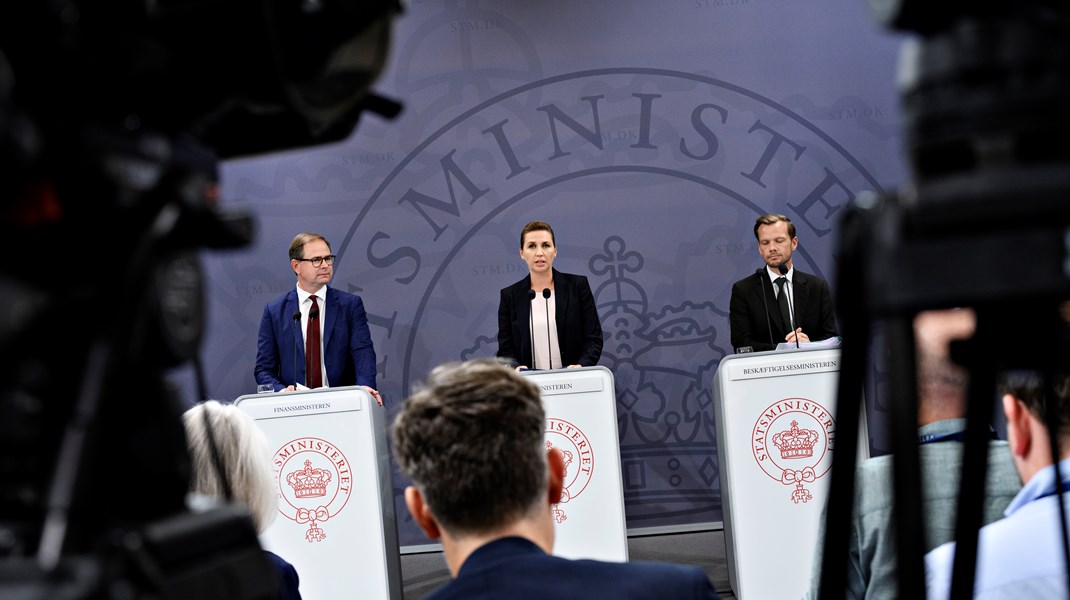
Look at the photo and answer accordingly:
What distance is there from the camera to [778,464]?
12.0 feet

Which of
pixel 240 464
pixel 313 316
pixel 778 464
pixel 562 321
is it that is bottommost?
pixel 778 464

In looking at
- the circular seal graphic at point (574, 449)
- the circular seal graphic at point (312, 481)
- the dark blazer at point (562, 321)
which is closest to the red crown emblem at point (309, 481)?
the circular seal graphic at point (312, 481)

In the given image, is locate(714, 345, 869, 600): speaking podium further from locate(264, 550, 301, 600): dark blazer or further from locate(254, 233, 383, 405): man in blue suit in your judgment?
locate(264, 550, 301, 600): dark blazer

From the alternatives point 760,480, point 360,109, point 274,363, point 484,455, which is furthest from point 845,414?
point 274,363

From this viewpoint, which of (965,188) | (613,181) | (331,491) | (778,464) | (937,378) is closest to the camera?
(965,188)

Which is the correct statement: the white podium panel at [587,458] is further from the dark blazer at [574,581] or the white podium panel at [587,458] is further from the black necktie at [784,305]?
the dark blazer at [574,581]

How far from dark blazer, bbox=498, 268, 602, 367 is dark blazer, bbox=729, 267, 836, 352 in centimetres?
80

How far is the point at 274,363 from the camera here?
5.06m

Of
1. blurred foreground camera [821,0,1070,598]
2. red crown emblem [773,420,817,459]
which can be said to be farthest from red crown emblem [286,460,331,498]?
blurred foreground camera [821,0,1070,598]

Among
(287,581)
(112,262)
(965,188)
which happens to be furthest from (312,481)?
(965,188)

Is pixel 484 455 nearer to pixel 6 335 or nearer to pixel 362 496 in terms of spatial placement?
pixel 6 335

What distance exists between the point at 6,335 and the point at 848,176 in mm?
5925

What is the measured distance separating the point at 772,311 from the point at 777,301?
2.4 inches

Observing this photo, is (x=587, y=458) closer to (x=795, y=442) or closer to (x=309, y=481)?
(x=795, y=442)
